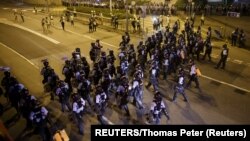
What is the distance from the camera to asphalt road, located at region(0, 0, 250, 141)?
13.9 meters

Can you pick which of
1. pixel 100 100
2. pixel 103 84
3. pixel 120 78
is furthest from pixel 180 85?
pixel 100 100

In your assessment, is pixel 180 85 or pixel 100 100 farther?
pixel 180 85

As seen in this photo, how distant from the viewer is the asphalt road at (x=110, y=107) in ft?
45.5

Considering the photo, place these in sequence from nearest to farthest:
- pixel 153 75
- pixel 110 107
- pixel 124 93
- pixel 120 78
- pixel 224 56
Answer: pixel 124 93
pixel 120 78
pixel 110 107
pixel 153 75
pixel 224 56

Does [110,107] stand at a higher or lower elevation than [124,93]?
lower

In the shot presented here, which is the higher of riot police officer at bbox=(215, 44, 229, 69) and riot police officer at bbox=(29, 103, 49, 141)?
riot police officer at bbox=(215, 44, 229, 69)

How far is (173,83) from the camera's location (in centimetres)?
1802

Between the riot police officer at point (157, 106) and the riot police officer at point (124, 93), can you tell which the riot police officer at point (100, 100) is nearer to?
the riot police officer at point (124, 93)

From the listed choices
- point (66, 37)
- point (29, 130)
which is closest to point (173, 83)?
point (29, 130)

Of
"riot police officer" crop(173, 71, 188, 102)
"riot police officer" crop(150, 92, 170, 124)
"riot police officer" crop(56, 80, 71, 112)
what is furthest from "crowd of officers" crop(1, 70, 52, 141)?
"riot police officer" crop(173, 71, 188, 102)

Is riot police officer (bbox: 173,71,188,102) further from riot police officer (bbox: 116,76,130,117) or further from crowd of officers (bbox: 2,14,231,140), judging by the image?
riot police officer (bbox: 116,76,130,117)

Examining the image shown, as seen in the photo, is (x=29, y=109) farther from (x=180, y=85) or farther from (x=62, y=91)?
(x=180, y=85)

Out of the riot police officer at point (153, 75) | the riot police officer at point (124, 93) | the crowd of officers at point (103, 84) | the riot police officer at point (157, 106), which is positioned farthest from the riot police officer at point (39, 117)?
the riot police officer at point (153, 75)

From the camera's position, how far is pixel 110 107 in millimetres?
15062
